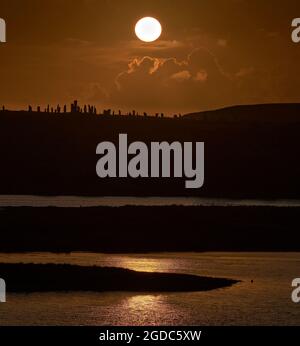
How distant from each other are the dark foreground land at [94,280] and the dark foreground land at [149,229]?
9716 mm

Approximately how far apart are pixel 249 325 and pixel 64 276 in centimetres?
1036

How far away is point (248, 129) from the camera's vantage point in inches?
6137

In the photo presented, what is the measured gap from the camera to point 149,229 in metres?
66.1

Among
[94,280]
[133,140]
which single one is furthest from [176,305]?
[133,140]

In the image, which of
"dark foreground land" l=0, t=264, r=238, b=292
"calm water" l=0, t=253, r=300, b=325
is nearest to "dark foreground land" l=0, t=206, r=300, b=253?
"calm water" l=0, t=253, r=300, b=325

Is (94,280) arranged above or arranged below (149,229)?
below

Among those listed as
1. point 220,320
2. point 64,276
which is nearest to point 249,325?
point 220,320

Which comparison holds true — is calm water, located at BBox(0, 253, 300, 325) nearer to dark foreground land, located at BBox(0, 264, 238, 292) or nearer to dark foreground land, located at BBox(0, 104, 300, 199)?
dark foreground land, located at BBox(0, 264, 238, 292)

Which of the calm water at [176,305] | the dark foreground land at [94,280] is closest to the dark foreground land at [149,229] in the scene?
the calm water at [176,305]

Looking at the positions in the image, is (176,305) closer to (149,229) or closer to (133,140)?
(149,229)

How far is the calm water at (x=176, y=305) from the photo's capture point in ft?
126

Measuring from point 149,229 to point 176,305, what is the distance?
82.0 feet

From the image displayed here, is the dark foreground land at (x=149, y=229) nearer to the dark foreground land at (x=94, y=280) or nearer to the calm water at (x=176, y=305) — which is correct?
the calm water at (x=176, y=305)
